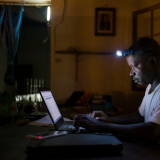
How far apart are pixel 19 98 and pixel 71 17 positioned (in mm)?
1960

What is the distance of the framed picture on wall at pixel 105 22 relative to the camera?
275cm

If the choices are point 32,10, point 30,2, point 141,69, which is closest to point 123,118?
point 141,69

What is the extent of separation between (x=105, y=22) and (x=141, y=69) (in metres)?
1.89

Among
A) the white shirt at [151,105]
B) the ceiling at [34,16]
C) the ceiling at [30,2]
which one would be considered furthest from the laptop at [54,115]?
the ceiling at [34,16]

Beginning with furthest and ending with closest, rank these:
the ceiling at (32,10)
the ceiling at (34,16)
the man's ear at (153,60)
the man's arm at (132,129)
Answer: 1. the ceiling at (34,16)
2. the ceiling at (32,10)
3. the man's ear at (153,60)
4. the man's arm at (132,129)

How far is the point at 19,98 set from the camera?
3.45 m

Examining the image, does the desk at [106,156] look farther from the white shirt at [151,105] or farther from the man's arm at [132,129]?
the white shirt at [151,105]

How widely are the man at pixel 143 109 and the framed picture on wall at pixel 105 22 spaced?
1.73m

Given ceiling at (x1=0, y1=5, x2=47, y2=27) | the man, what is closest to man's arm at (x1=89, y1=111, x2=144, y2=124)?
the man

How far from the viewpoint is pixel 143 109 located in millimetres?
1303

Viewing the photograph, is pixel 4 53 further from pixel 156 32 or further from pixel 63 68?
pixel 156 32

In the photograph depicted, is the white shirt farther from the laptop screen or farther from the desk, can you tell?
the laptop screen

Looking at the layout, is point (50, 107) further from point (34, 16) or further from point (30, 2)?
point (34, 16)

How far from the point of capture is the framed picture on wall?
9.03 ft
